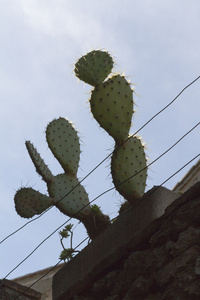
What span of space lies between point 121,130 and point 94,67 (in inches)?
20.9

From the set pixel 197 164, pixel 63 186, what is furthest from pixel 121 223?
pixel 197 164

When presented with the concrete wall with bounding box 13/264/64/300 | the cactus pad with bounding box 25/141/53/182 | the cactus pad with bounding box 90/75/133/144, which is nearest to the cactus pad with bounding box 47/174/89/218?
the cactus pad with bounding box 25/141/53/182

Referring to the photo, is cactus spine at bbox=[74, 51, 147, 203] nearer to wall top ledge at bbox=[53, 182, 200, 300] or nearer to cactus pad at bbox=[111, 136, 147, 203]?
cactus pad at bbox=[111, 136, 147, 203]

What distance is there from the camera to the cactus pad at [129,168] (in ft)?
11.5

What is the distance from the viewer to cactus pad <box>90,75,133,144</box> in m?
3.73

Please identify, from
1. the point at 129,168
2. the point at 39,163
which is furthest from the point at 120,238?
the point at 39,163

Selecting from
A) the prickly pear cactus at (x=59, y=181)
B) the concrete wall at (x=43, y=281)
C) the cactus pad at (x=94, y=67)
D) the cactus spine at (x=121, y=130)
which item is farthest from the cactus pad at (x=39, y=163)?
the concrete wall at (x=43, y=281)

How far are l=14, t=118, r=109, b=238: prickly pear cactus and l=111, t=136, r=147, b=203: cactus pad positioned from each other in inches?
22.7

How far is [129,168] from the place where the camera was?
366 cm

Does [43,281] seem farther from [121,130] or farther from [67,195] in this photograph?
[121,130]

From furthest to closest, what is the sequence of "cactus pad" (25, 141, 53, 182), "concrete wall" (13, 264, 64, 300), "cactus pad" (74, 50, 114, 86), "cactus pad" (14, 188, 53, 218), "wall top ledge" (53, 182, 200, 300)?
"concrete wall" (13, 264, 64, 300) < "cactus pad" (25, 141, 53, 182) < "cactus pad" (14, 188, 53, 218) < "cactus pad" (74, 50, 114, 86) < "wall top ledge" (53, 182, 200, 300)

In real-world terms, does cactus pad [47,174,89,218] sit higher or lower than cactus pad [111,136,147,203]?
higher

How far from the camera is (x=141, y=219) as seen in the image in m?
3.08

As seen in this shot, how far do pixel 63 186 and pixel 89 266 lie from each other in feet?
3.96
